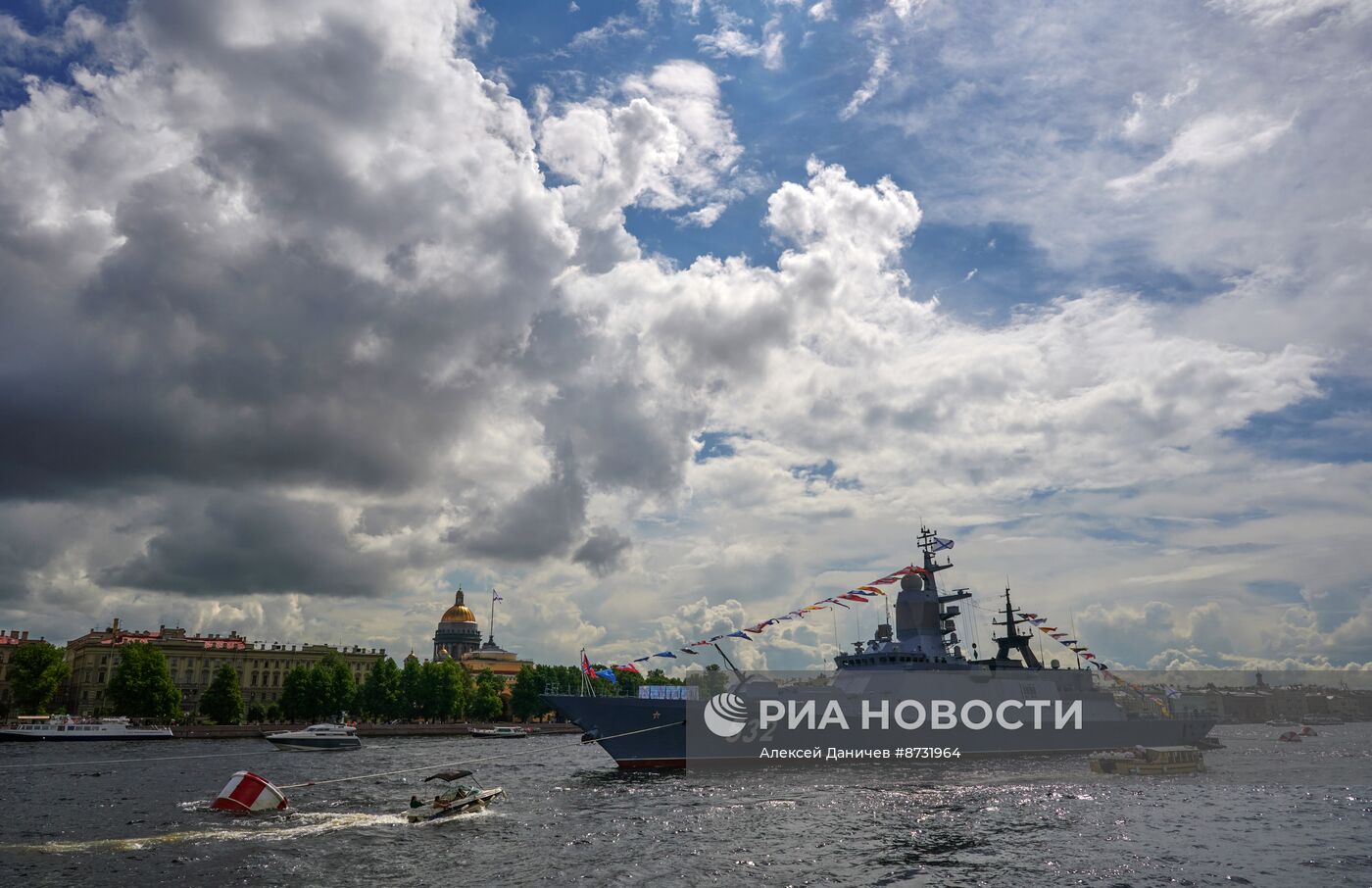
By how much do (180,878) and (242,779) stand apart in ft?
50.2

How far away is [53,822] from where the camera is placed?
3878cm

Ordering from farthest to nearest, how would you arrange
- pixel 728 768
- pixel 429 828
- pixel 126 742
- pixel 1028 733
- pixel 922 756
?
pixel 126 742
pixel 1028 733
pixel 922 756
pixel 728 768
pixel 429 828

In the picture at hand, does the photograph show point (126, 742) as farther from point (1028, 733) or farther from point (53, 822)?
point (1028, 733)

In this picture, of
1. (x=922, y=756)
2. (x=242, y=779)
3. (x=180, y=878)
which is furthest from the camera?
(x=922, y=756)

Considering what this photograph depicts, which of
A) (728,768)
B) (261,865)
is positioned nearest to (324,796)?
(261,865)

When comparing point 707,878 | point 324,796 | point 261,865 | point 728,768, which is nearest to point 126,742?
point 324,796

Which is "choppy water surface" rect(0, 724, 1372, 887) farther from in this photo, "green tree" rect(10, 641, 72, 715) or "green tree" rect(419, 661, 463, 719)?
"green tree" rect(419, 661, 463, 719)

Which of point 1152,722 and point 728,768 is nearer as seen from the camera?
point 728,768

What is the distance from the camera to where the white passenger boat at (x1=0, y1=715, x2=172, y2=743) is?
95.6 m

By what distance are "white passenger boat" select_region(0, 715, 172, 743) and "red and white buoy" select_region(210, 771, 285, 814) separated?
243 feet

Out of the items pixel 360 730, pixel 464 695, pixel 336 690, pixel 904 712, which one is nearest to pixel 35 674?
pixel 336 690

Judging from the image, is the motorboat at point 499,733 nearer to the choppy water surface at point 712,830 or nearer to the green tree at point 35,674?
the green tree at point 35,674

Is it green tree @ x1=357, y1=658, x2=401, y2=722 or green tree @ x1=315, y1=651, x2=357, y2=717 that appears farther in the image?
green tree @ x1=357, y1=658, x2=401, y2=722

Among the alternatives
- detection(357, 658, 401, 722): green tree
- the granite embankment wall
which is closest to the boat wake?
the granite embankment wall
